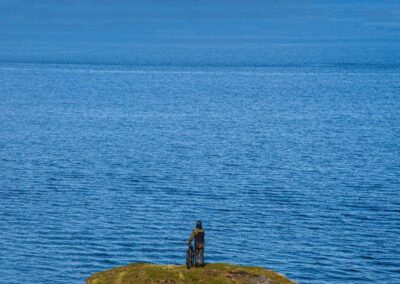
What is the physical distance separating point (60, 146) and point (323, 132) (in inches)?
1758

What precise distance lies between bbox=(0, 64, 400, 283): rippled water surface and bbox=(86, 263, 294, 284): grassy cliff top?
2048 cm

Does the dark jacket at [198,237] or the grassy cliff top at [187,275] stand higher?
the dark jacket at [198,237]

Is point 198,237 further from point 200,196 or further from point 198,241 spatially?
point 200,196

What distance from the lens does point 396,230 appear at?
252 feet

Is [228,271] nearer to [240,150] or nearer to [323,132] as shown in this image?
[240,150]

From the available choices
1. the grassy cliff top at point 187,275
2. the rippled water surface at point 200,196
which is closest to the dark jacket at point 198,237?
the grassy cliff top at point 187,275

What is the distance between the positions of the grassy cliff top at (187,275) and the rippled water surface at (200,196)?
806 inches

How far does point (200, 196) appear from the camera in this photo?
8812 cm

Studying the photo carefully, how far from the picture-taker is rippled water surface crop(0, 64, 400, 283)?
226 feet

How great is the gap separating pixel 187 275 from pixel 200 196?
149 feet

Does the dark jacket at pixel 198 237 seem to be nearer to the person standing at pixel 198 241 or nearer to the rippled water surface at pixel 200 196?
the person standing at pixel 198 241

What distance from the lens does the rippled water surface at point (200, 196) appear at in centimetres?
6875

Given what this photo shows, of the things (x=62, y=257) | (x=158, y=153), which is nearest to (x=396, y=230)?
(x=62, y=257)

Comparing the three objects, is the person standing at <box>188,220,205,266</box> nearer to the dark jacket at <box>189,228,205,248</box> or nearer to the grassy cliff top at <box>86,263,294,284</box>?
the dark jacket at <box>189,228,205,248</box>
